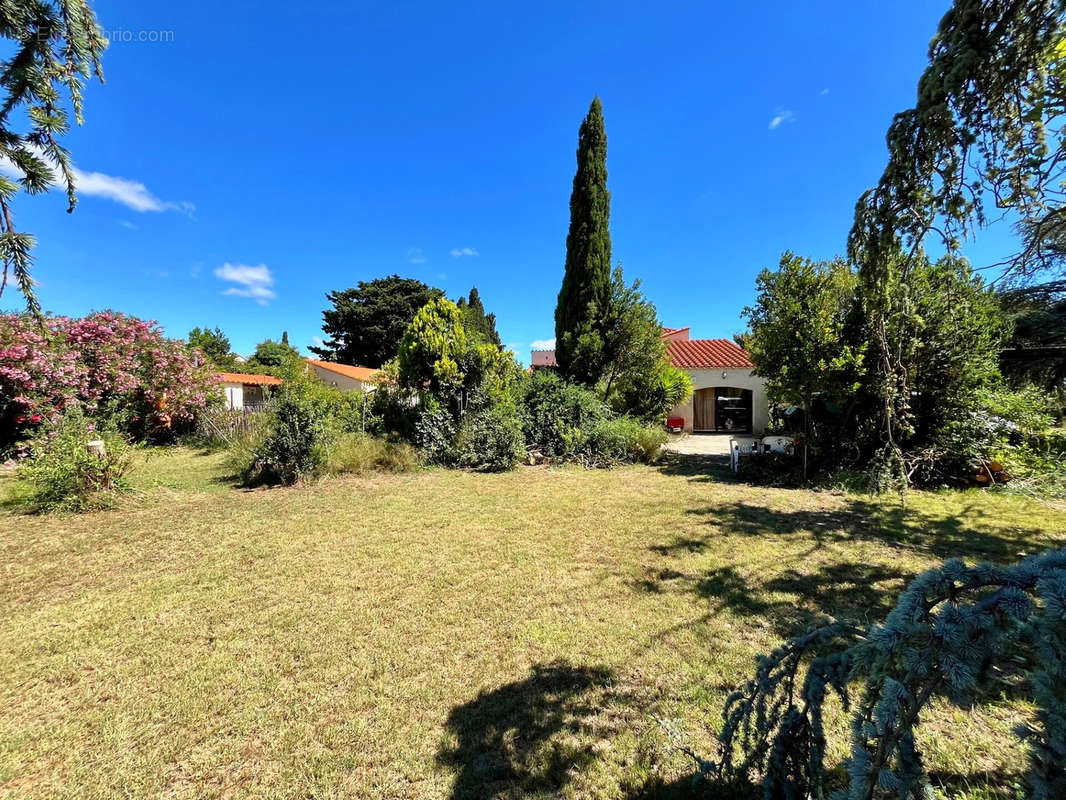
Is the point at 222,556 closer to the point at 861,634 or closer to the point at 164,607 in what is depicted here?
the point at 164,607

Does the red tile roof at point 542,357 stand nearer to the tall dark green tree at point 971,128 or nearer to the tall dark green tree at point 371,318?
the tall dark green tree at point 371,318

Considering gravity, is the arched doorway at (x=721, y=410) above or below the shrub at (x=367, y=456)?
above

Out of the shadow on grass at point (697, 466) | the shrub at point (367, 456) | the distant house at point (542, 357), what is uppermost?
the distant house at point (542, 357)

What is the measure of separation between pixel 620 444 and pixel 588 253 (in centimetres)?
678

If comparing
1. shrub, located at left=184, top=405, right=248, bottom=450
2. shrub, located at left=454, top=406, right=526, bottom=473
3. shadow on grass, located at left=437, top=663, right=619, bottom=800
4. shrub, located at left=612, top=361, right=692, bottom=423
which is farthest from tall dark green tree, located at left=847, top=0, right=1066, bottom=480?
shrub, located at left=184, top=405, right=248, bottom=450

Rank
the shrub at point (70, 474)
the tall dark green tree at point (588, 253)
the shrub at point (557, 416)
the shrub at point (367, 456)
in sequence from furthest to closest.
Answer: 1. the tall dark green tree at point (588, 253)
2. the shrub at point (557, 416)
3. the shrub at point (367, 456)
4. the shrub at point (70, 474)

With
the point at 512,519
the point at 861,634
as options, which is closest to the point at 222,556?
the point at 512,519

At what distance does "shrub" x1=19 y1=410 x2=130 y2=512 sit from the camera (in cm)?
573

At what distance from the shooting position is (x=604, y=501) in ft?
21.9

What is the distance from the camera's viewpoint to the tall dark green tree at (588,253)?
43.7 feet

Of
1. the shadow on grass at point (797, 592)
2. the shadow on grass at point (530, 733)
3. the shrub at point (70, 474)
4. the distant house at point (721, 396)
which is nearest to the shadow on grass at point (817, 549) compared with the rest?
the shadow on grass at point (797, 592)

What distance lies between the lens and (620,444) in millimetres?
10352

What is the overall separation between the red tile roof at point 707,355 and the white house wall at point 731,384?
0.25 m

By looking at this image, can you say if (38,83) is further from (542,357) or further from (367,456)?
(542,357)
